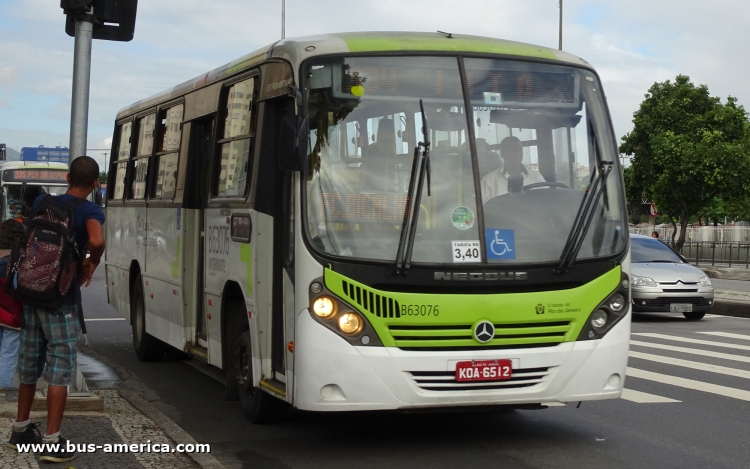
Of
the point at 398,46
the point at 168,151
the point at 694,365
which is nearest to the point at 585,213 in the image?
the point at 398,46

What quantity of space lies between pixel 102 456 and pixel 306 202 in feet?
6.78

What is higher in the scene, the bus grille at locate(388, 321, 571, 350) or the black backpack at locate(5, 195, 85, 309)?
the black backpack at locate(5, 195, 85, 309)

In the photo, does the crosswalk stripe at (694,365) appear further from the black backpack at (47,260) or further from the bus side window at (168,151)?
the black backpack at (47,260)

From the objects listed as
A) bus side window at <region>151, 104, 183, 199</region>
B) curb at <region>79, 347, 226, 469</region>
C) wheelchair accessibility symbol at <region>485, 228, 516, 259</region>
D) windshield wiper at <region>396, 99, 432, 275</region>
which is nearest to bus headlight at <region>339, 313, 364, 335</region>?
windshield wiper at <region>396, 99, 432, 275</region>

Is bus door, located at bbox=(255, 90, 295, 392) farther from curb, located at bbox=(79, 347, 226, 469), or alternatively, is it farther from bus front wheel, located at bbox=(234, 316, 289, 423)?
curb, located at bbox=(79, 347, 226, 469)

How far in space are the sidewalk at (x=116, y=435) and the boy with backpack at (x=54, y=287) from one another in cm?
20

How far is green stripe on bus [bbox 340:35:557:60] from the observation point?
7567 millimetres

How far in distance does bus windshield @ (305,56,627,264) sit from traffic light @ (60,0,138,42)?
6.86ft

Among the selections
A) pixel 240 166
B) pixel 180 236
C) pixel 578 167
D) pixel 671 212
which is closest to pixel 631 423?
pixel 578 167

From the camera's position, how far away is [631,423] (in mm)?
8664

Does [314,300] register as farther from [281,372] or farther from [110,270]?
[110,270]

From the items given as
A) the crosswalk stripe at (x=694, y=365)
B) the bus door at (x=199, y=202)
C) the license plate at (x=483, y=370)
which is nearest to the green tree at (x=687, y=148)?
the crosswalk stripe at (x=694, y=365)

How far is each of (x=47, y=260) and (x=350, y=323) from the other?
6.24 feet

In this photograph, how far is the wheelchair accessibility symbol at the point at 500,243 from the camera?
7258 mm
